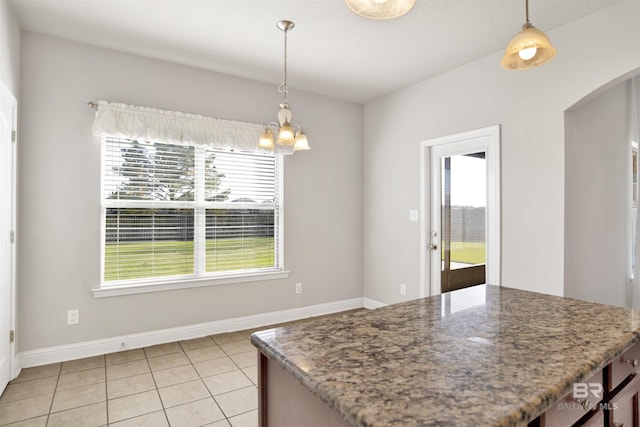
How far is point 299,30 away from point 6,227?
2693 mm

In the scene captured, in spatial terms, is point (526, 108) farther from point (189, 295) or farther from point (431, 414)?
point (189, 295)

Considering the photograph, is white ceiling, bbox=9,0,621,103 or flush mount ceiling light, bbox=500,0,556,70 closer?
flush mount ceiling light, bbox=500,0,556,70

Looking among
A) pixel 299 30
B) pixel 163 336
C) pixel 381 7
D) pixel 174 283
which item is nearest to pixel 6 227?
pixel 174 283

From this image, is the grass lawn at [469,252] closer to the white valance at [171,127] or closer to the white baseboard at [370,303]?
the white baseboard at [370,303]

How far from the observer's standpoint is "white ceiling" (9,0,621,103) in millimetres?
2582

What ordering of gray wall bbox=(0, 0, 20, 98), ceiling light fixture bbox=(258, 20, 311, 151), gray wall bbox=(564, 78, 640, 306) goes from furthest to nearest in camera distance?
gray wall bbox=(564, 78, 640, 306) < ceiling light fixture bbox=(258, 20, 311, 151) < gray wall bbox=(0, 0, 20, 98)

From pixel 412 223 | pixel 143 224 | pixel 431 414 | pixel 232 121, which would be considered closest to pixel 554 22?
pixel 412 223

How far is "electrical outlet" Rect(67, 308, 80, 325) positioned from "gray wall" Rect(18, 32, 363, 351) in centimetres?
4

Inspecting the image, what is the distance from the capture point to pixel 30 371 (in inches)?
112

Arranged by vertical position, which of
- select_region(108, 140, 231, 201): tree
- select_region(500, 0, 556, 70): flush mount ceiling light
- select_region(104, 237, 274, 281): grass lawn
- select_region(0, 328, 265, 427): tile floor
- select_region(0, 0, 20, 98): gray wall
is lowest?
select_region(0, 328, 265, 427): tile floor

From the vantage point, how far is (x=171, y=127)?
3445 mm

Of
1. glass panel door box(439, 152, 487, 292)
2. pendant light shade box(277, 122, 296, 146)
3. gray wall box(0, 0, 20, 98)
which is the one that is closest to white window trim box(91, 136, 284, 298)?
gray wall box(0, 0, 20, 98)

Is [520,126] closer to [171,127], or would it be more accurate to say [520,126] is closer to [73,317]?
[171,127]

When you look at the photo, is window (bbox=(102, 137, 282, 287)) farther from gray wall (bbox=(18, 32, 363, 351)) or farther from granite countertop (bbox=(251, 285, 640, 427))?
granite countertop (bbox=(251, 285, 640, 427))
